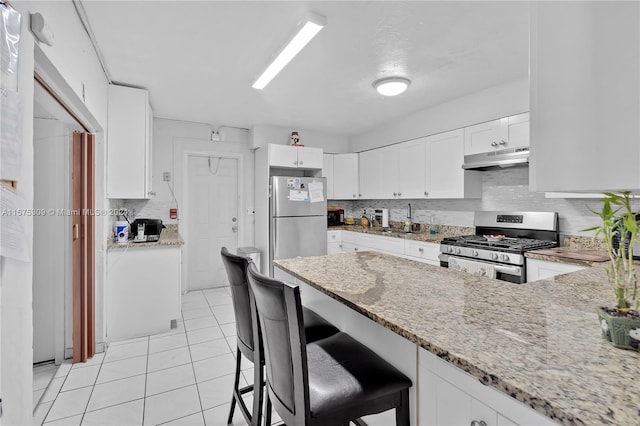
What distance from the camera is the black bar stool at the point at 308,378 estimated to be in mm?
972

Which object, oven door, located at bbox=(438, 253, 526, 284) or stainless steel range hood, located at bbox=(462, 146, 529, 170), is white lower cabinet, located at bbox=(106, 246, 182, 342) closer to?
oven door, located at bbox=(438, 253, 526, 284)

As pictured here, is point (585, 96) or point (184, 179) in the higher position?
point (184, 179)

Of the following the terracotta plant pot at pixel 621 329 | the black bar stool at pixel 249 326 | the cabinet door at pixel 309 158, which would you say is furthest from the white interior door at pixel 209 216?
the terracotta plant pot at pixel 621 329

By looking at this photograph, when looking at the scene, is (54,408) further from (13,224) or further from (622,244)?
(622,244)

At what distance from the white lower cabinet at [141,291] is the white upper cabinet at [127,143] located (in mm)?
610

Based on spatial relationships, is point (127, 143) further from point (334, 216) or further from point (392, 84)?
point (334, 216)

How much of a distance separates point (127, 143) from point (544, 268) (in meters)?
3.89

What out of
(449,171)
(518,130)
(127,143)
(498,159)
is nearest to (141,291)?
(127,143)

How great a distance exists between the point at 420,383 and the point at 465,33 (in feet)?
7.46

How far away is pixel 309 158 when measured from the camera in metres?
4.64

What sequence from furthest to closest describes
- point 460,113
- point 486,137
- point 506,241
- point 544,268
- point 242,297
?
point 460,113 → point 486,137 → point 506,241 → point 544,268 → point 242,297

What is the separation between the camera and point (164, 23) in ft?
6.88

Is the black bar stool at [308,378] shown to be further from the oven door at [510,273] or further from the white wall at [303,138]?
the white wall at [303,138]

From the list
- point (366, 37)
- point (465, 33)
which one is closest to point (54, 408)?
point (366, 37)
